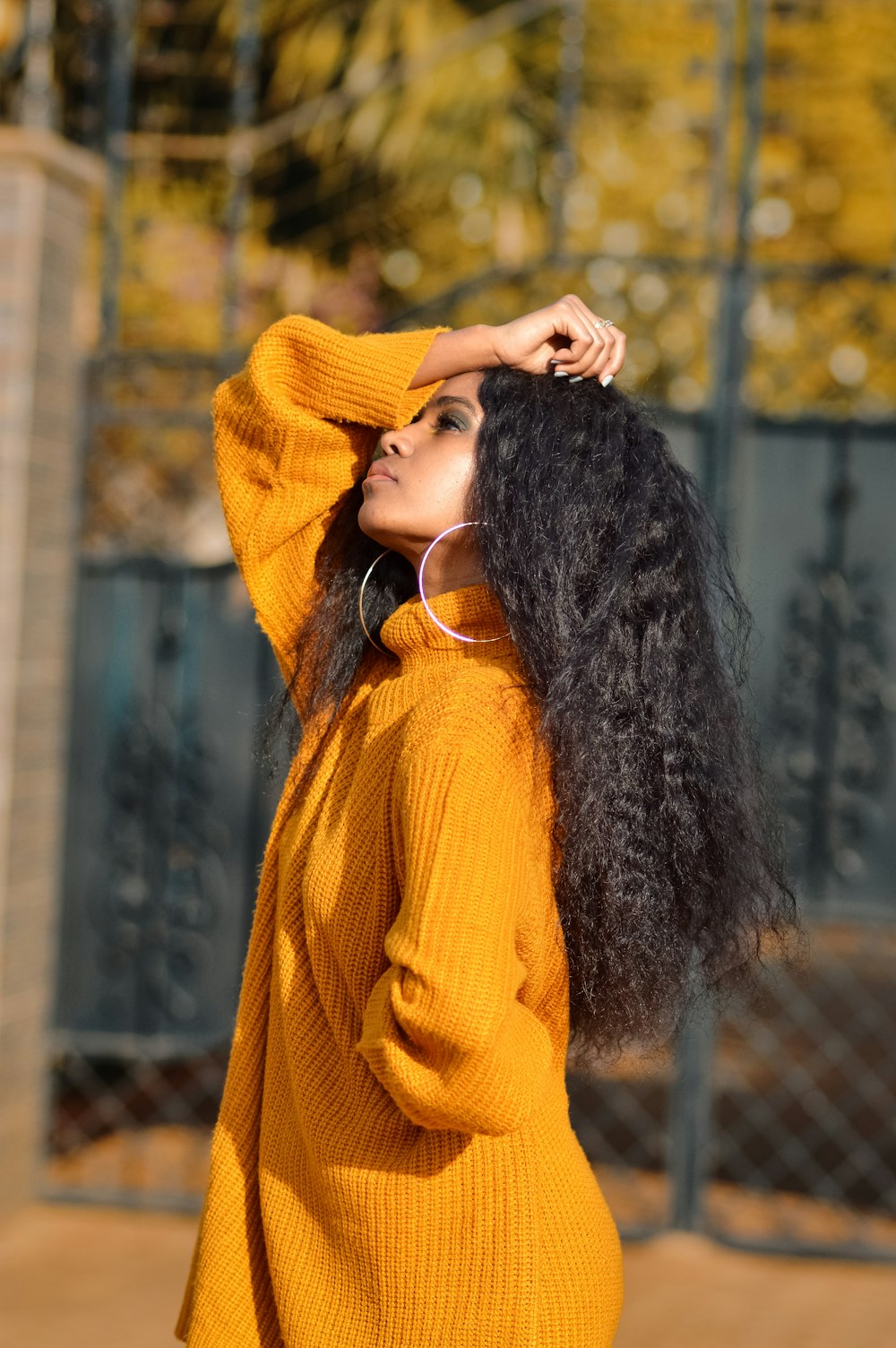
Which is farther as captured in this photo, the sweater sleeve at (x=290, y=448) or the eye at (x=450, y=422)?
the sweater sleeve at (x=290, y=448)

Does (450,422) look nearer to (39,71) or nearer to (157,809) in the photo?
(157,809)

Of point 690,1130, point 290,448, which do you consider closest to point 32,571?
point 290,448

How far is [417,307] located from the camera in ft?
12.3

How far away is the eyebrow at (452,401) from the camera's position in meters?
1.59

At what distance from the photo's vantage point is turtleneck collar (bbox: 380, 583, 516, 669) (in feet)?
5.08

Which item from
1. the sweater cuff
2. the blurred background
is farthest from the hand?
the blurred background

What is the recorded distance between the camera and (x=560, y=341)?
5.36 feet

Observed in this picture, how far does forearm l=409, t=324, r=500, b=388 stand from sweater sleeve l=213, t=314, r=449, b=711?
0.02 meters

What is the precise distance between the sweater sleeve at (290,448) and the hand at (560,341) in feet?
0.44

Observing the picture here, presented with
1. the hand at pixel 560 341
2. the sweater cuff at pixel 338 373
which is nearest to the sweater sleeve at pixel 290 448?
the sweater cuff at pixel 338 373

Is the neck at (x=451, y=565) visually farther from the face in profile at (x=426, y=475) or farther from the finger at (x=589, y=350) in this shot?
the finger at (x=589, y=350)

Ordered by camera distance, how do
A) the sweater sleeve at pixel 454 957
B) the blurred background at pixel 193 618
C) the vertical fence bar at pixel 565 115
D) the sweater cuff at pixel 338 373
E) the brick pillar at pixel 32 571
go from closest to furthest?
1. the sweater sleeve at pixel 454 957
2. the sweater cuff at pixel 338 373
3. the brick pillar at pixel 32 571
4. the blurred background at pixel 193 618
5. the vertical fence bar at pixel 565 115

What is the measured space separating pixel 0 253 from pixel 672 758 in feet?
8.43

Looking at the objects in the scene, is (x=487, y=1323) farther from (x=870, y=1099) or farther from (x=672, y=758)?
(x=870, y=1099)
